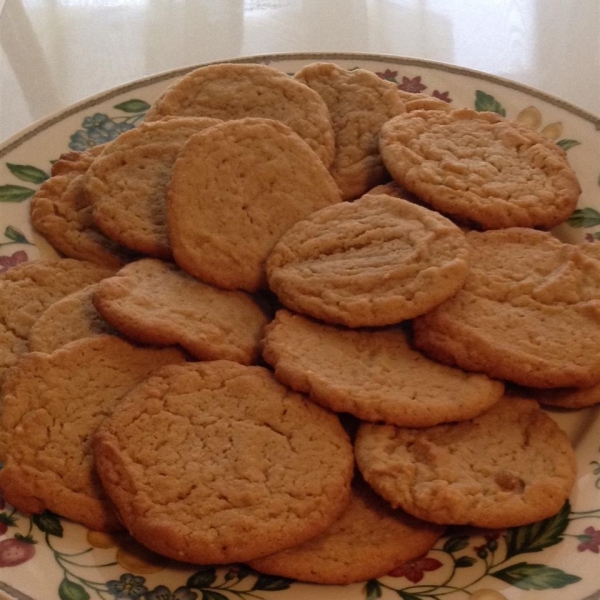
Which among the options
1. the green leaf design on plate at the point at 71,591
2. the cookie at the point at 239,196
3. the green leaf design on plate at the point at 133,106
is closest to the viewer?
the green leaf design on plate at the point at 71,591

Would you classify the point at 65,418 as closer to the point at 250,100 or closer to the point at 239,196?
the point at 239,196

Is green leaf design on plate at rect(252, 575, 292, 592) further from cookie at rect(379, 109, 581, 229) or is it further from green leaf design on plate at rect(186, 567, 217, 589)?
cookie at rect(379, 109, 581, 229)

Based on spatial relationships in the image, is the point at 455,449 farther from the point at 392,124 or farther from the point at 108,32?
the point at 108,32

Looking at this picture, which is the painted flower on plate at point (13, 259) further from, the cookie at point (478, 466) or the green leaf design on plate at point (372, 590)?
the green leaf design on plate at point (372, 590)

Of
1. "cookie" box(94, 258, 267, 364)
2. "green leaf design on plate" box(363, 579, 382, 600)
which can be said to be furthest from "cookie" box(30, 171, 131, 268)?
"green leaf design on plate" box(363, 579, 382, 600)

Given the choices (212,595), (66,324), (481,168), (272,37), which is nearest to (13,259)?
(66,324)

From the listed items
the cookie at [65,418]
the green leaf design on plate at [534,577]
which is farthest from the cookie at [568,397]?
the cookie at [65,418]

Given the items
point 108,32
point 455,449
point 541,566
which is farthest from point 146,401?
point 108,32
